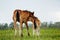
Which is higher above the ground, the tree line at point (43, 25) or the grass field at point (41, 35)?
the tree line at point (43, 25)

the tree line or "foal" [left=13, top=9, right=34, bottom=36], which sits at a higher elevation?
"foal" [left=13, top=9, right=34, bottom=36]

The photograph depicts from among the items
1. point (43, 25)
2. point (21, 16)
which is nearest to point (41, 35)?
point (43, 25)

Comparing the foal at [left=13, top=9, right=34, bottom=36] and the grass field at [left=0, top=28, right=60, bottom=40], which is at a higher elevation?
the foal at [left=13, top=9, right=34, bottom=36]

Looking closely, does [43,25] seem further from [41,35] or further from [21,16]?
[21,16]

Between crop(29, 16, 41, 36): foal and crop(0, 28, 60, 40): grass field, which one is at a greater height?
crop(29, 16, 41, 36): foal

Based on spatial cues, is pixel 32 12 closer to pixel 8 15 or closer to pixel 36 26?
pixel 36 26

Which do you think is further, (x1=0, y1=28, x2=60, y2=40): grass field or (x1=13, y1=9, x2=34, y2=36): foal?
(x1=13, y1=9, x2=34, y2=36): foal

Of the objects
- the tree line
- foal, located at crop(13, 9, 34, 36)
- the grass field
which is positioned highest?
foal, located at crop(13, 9, 34, 36)

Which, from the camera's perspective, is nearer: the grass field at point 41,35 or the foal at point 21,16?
the grass field at point 41,35

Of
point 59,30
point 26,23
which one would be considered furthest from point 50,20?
point 26,23

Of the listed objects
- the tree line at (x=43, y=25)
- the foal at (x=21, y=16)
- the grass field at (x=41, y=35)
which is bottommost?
the grass field at (x=41, y=35)

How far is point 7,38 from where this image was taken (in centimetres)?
186

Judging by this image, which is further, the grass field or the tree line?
the tree line

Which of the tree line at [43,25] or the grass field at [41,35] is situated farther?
the tree line at [43,25]
